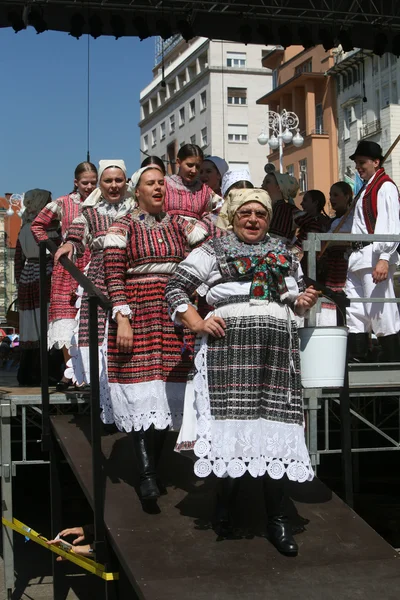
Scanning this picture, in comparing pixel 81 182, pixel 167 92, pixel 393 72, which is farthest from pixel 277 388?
pixel 167 92

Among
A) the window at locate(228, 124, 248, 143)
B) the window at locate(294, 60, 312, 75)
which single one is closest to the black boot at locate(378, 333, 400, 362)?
the window at locate(294, 60, 312, 75)

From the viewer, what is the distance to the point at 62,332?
717cm

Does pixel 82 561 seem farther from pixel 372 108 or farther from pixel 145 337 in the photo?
pixel 372 108

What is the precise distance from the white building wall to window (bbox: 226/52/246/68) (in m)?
19.2

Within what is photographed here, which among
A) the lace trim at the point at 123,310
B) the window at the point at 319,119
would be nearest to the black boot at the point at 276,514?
the lace trim at the point at 123,310

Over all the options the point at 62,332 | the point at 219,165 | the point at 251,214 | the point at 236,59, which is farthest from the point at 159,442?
the point at 236,59

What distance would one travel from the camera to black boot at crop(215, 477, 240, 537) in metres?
4.28

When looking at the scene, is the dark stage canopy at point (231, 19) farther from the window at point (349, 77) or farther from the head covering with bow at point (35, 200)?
the window at point (349, 77)

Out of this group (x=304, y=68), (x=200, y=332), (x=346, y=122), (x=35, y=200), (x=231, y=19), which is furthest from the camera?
(x=304, y=68)

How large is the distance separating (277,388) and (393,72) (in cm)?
4286

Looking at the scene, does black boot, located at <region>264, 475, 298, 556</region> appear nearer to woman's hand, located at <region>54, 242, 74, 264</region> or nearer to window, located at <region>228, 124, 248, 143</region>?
woman's hand, located at <region>54, 242, 74, 264</region>

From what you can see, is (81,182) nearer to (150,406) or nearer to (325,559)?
(150,406)

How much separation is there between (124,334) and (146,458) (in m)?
0.63

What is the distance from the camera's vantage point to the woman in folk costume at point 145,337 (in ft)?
15.4
